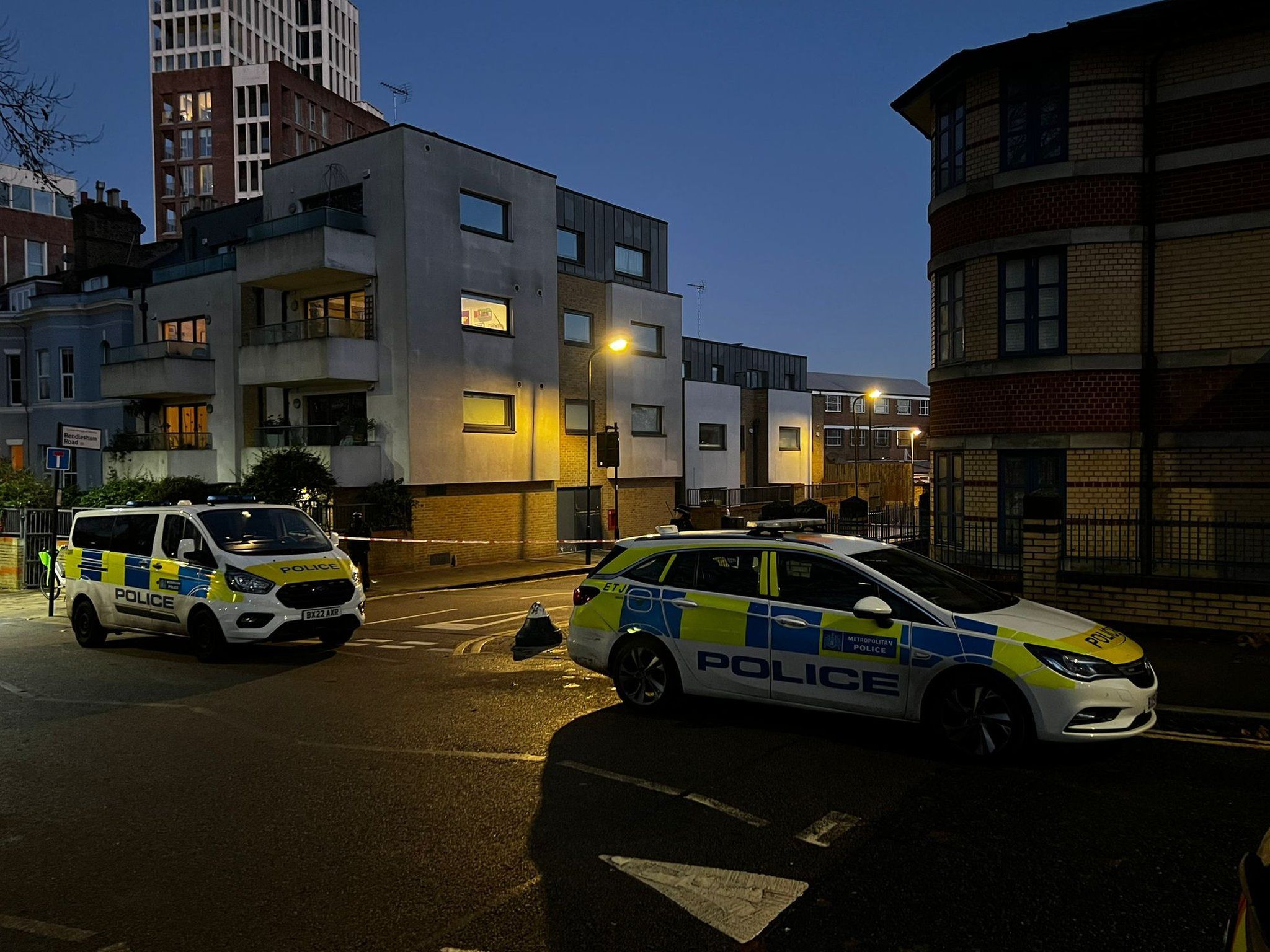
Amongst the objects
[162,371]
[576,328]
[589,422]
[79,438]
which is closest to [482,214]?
[576,328]

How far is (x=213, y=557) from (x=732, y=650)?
6945 millimetres

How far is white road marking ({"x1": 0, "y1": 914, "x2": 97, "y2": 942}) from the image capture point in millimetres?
4477

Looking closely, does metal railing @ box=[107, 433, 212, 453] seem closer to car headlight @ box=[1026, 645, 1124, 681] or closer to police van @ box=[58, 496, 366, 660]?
police van @ box=[58, 496, 366, 660]

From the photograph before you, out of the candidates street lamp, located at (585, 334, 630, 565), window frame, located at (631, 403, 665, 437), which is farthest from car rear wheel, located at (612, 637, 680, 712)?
window frame, located at (631, 403, 665, 437)

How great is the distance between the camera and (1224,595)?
11180 millimetres

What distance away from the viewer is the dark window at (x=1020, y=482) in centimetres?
1457

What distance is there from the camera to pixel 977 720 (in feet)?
22.2

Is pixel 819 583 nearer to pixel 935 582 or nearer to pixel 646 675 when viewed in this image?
pixel 935 582

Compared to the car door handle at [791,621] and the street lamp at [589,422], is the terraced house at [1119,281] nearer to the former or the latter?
the car door handle at [791,621]

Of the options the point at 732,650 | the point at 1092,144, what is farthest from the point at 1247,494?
the point at 732,650

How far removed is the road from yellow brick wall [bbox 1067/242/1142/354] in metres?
7.26

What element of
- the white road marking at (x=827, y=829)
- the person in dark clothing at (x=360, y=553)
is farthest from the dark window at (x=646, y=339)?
the white road marking at (x=827, y=829)

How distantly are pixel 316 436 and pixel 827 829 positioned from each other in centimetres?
2357

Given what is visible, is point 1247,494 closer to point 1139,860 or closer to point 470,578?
point 1139,860
